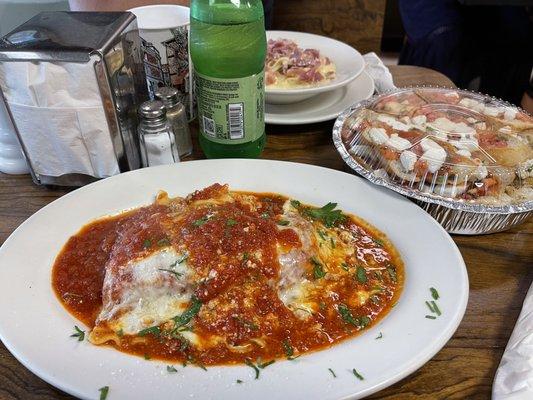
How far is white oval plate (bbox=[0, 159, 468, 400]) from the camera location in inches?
34.2

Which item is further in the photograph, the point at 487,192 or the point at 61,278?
the point at 487,192

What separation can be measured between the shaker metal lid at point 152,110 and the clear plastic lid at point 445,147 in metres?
0.54

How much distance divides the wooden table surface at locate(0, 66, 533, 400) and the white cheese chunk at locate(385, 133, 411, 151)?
0.23 m

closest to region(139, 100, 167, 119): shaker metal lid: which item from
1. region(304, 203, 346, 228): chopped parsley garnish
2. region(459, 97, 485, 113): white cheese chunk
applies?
region(304, 203, 346, 228): chopped parsley garnish

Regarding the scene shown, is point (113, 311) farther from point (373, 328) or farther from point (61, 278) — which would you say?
point (373, 328)

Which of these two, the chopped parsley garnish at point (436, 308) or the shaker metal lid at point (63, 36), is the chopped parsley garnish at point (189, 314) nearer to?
the chopped parsley garnish at point (436, 308)

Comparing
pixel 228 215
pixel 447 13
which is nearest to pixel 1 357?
pixel 228 215

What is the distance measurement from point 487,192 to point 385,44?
4.14m

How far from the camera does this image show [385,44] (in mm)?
5012

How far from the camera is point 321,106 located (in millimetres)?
1825

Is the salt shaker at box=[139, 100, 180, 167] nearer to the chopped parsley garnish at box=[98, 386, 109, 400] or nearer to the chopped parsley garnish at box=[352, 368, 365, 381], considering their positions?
the chopped parsley garnish at box=[98, 386, 109, 400]

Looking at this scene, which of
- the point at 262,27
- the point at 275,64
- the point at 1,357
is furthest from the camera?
the point at 275,64

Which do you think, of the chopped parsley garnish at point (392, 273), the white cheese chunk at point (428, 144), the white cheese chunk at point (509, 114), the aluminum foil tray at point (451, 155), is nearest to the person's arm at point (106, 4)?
the aluminum foil tray at point (451, 155)

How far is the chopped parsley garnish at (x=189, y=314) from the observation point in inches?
40.2
